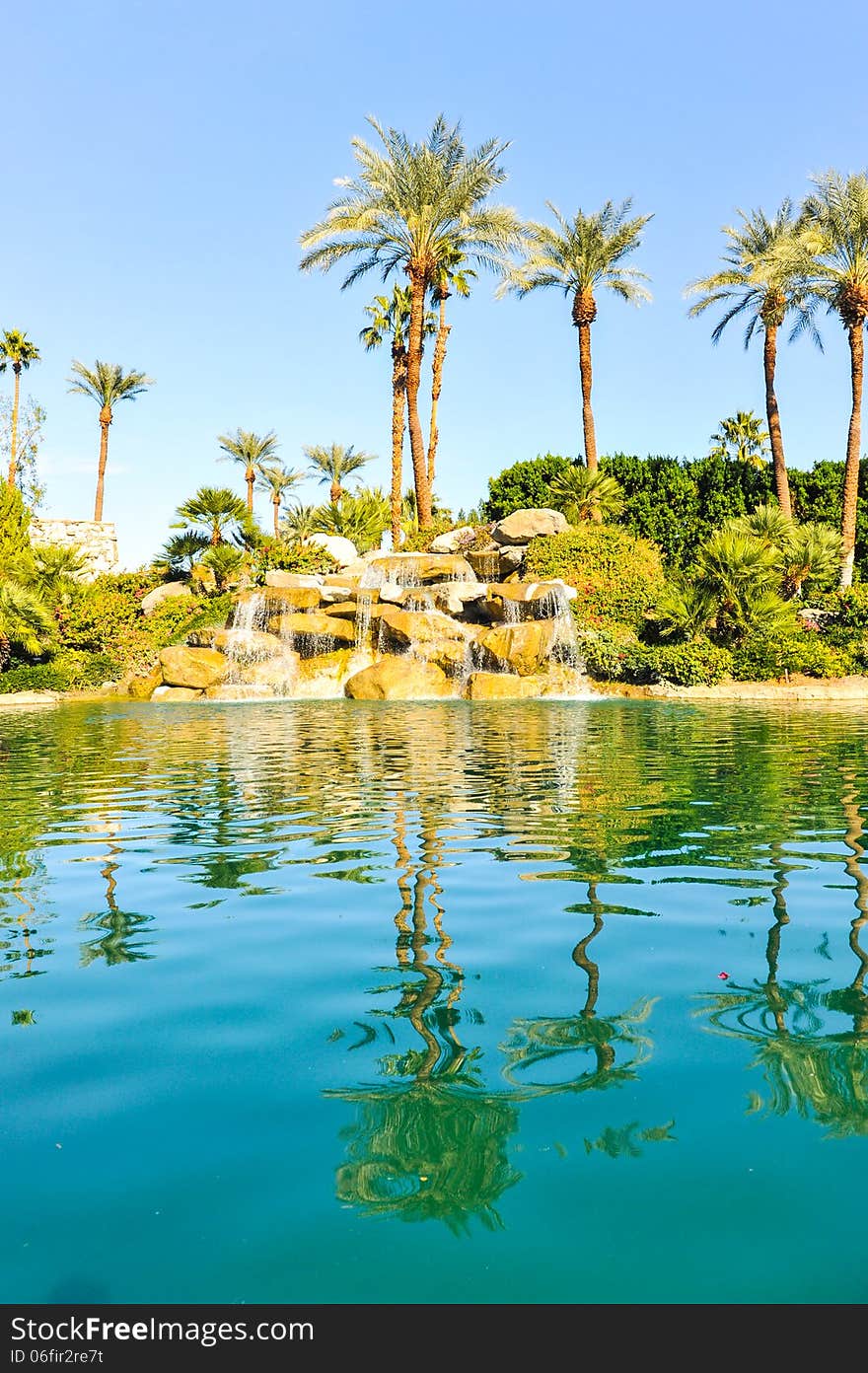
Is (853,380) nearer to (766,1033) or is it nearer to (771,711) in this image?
(771,711)

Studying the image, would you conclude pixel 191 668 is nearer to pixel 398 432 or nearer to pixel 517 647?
pixel 517 647

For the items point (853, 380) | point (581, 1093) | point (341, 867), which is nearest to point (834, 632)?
point (853, 380)

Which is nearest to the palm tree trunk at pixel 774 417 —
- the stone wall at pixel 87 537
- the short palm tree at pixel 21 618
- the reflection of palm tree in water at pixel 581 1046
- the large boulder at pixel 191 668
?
the large boulder at pixel 191 668

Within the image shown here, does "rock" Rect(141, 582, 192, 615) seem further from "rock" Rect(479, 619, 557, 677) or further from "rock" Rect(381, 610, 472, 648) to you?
"rock" Rect(479, 619, 557, 677)

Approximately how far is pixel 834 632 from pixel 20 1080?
27.7 m

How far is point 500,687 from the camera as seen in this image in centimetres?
2328

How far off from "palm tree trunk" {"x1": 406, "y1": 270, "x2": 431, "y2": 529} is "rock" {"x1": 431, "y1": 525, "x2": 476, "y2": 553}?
1.36 meters

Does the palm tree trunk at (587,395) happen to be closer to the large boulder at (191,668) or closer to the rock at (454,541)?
the rock at (454,541)

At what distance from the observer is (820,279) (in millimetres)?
30906

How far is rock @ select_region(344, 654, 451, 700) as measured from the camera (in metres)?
23.6

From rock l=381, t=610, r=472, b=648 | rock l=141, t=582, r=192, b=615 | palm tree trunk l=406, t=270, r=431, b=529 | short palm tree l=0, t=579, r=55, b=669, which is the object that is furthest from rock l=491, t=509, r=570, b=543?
short palm tree l=0, t=579, r=55, b=669

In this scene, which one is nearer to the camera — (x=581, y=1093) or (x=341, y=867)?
(x=581, y=1093)

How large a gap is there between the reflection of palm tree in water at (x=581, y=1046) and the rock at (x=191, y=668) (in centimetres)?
→ 2304

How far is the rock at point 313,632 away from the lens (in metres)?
26.9
